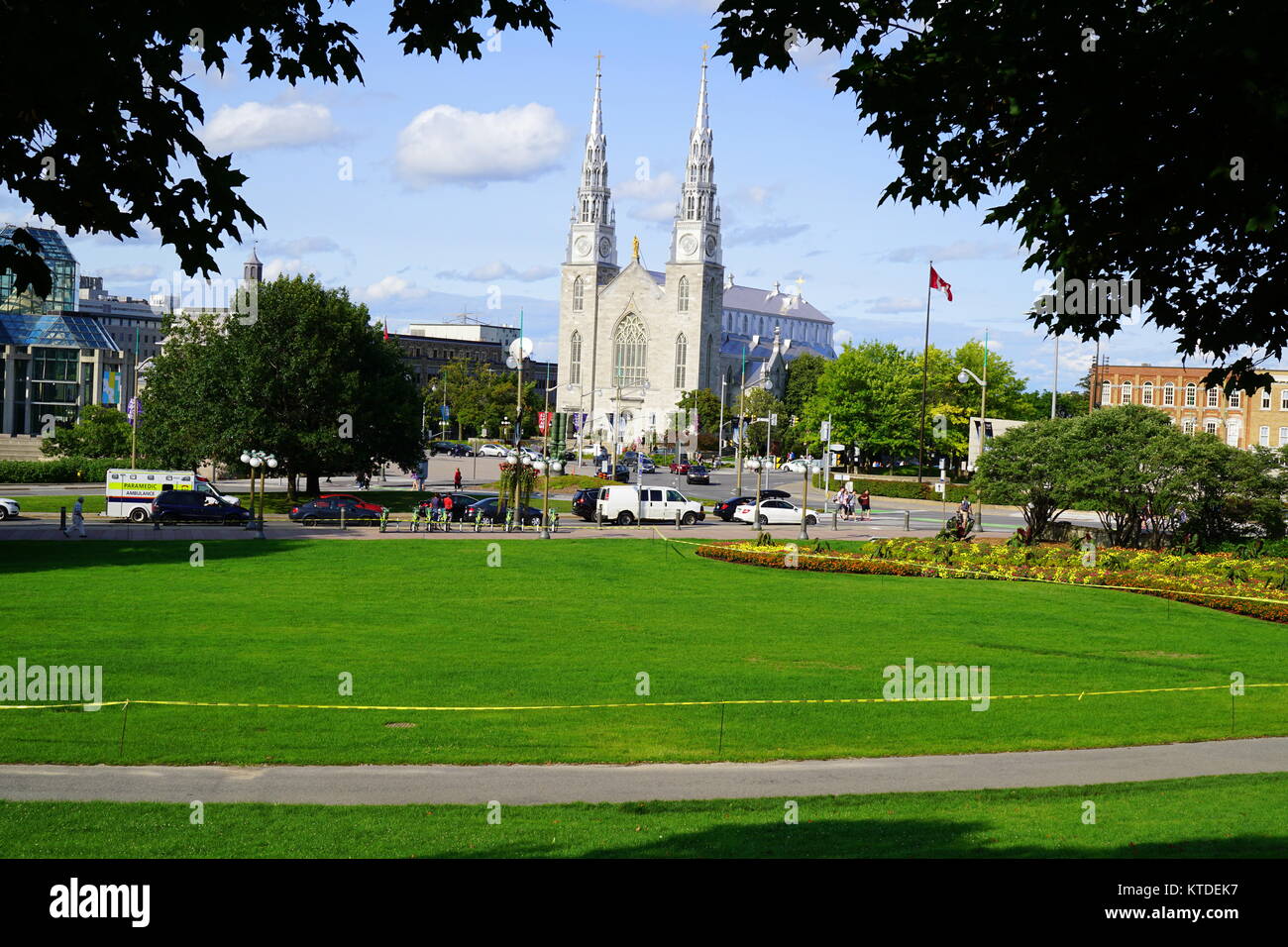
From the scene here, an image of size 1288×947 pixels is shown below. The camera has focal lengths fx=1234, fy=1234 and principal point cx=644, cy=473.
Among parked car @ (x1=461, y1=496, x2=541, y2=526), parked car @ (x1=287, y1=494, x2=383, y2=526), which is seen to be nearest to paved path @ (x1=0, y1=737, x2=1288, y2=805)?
parked car @ (x1=461, y1=496, x2=541, y2=526)

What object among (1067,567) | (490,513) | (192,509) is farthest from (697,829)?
(192,509)

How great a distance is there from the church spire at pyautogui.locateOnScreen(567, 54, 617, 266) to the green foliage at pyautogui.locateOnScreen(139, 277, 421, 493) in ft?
359

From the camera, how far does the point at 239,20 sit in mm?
7090

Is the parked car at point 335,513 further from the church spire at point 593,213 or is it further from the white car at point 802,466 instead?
the church spire at point 593,213

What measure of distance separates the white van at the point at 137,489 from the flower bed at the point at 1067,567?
24.7 metres

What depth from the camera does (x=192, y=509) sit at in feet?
167

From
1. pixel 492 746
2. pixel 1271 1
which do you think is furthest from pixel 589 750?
pixel 1271 1

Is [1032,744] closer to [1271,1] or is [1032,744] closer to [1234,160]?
[1234,160]

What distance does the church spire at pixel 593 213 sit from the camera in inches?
6762

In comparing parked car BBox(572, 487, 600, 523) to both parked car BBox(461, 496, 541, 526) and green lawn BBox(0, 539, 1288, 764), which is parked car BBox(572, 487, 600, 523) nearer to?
parked car BBox(461, 496, 541, 526)

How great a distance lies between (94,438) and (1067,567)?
232ft

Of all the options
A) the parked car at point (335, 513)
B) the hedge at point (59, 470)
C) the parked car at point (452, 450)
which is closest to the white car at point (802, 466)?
the parked car at point (335, 513)

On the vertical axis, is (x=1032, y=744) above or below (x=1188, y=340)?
below

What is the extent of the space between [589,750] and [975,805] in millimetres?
5035
